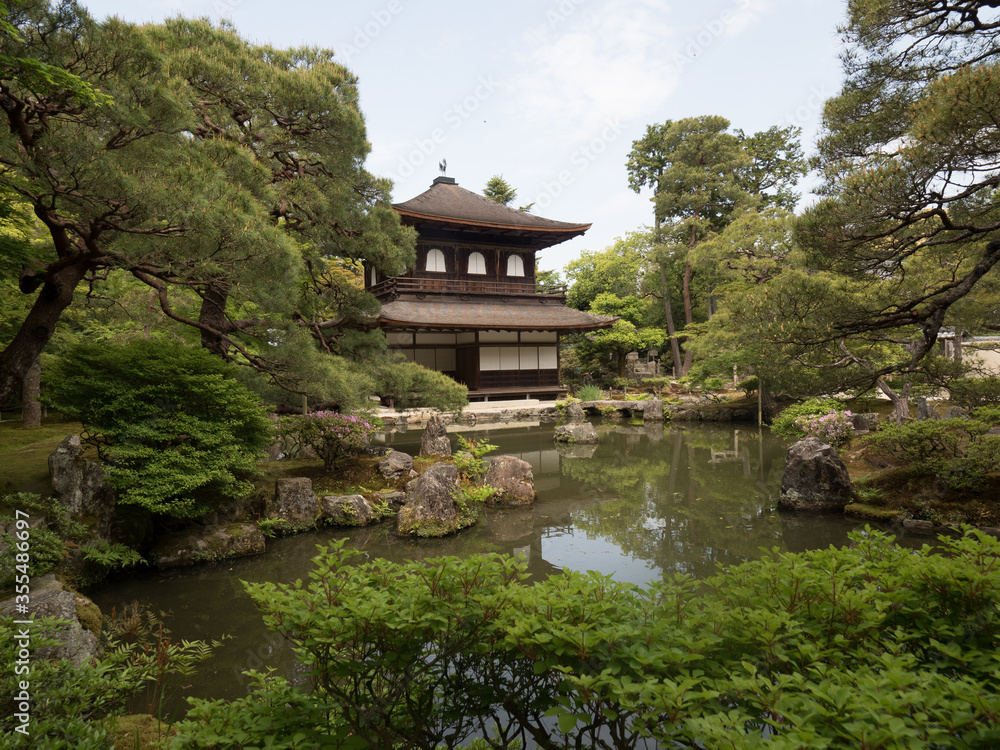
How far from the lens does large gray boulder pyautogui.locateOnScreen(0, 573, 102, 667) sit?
126 inches

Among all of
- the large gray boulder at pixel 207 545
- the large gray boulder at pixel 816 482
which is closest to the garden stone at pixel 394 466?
the large gray boulder at pixel 207 545

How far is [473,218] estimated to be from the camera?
1952 cm

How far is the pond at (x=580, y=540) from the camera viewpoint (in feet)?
14.5

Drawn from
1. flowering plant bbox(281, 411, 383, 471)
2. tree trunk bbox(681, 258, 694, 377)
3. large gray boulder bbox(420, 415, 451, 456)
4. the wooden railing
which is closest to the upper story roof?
the wooden railing

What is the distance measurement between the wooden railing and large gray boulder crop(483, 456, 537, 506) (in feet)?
35.0

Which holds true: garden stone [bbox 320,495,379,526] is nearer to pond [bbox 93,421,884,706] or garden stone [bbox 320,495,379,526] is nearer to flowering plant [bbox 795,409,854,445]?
pond [bbox 93,421,884,706]

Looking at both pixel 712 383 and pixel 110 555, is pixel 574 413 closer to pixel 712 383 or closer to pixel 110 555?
pixel 712 383

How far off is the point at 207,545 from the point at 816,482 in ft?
26.1

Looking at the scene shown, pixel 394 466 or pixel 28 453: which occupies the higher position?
pixel 28 453

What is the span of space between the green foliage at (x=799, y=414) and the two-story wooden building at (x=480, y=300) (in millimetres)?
8958

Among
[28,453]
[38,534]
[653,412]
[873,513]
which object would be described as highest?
[28,453]

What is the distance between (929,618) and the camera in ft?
6.49

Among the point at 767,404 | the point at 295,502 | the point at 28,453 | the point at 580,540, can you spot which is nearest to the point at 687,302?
the point at 767,404

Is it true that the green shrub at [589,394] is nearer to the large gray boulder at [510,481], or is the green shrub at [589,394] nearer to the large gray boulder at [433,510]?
the large gray boulder at [510,481]
